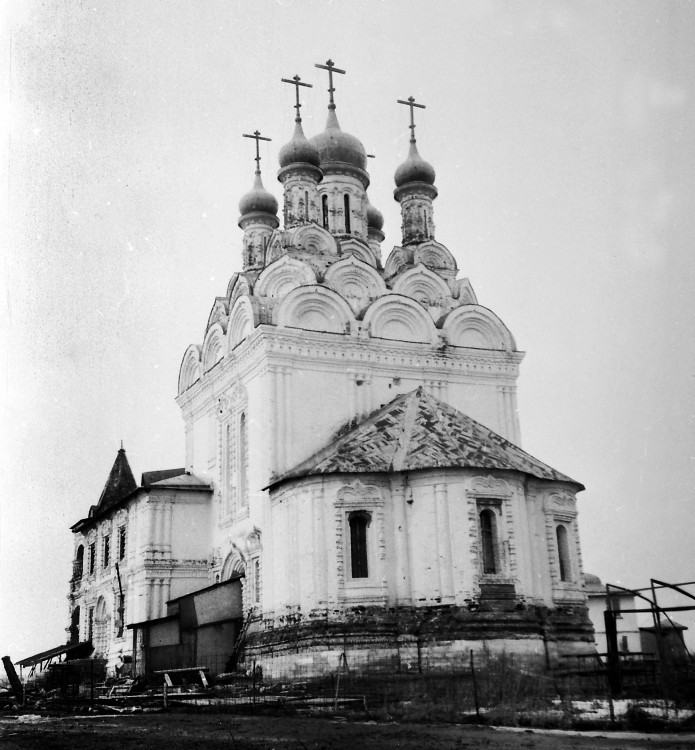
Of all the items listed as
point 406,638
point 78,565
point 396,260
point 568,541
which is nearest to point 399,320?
point 396,260

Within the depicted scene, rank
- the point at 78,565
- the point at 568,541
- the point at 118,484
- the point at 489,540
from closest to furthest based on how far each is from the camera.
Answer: the point at 489,540 < the point at 568,541 < the point at 78,565 < the point at 118,484

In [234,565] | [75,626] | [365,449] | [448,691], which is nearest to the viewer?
[448,691]

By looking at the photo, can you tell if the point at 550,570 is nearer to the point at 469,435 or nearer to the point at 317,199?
the point at 469,435

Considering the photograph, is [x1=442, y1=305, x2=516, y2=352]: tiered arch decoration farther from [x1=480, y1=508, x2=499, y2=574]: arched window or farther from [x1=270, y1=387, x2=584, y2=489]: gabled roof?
[x1=480, y1=508, x2=499, y2=574]: arched window

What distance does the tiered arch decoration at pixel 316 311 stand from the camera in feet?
74.1

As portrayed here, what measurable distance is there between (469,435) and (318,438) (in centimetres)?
366

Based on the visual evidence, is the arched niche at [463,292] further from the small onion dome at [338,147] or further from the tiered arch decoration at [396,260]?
the small onion dome at [338,147]

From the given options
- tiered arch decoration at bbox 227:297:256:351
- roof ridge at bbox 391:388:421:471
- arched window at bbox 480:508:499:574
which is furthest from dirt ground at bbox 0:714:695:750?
tiered arch decoration at bbox 227:297:256:351

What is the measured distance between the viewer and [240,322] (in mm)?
24047

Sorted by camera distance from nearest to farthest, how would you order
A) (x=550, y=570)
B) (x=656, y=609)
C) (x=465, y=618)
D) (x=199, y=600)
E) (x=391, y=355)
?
1. (x=656, y=609)
2. (x=465, y=618)
3. (x=550, y=570)
4. (x=199, y=600)
5. (x=391, y=355)

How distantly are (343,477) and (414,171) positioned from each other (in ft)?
38.2

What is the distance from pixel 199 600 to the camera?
2195 cm

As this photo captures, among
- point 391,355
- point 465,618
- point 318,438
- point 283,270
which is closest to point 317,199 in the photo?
point 283,270

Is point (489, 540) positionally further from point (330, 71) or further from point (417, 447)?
point (330, 71)
